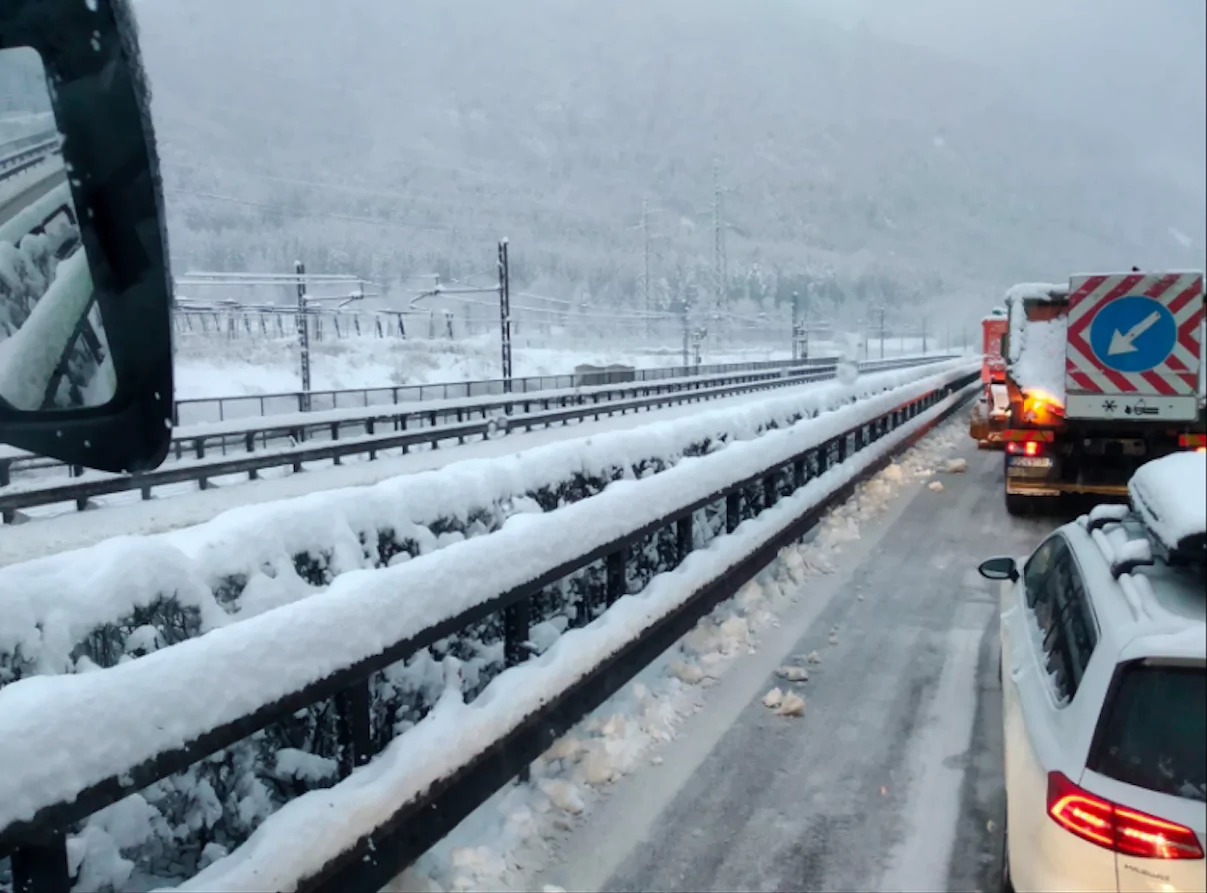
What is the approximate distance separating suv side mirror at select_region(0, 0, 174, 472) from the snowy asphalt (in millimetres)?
3136

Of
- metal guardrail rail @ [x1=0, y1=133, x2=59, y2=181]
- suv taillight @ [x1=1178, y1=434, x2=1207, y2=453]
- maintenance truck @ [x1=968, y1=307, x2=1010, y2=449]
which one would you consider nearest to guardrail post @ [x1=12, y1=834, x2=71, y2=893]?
metal guardrail rail @ [x1=0, y1=133, x2=59, y2=181]

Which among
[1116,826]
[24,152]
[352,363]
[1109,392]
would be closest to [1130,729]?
[1116,826]

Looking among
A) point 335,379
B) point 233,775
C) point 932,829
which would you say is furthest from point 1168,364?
point 335,379

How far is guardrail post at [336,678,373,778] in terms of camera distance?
3.65 metres

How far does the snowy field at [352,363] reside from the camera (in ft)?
176

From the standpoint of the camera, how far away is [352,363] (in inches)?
2822

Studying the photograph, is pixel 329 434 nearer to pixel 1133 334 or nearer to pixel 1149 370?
pixel 1133 334

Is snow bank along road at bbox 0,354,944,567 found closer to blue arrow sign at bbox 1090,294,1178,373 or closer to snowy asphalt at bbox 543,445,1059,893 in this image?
snowy asphalt at bbox 543,445,1059,893

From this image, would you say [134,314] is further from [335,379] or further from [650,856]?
[335,379]

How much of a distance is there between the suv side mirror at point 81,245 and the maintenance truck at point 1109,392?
12549 millimetres

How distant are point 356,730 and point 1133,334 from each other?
13016 mm

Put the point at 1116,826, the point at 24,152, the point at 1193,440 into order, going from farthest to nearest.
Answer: the point at 1193,440, the point at 1116,826, the point at 24,152

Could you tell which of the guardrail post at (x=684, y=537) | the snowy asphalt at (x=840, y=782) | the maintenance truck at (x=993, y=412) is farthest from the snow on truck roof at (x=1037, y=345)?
the guardrail post at (x=684, y=537)

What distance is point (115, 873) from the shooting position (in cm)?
307
